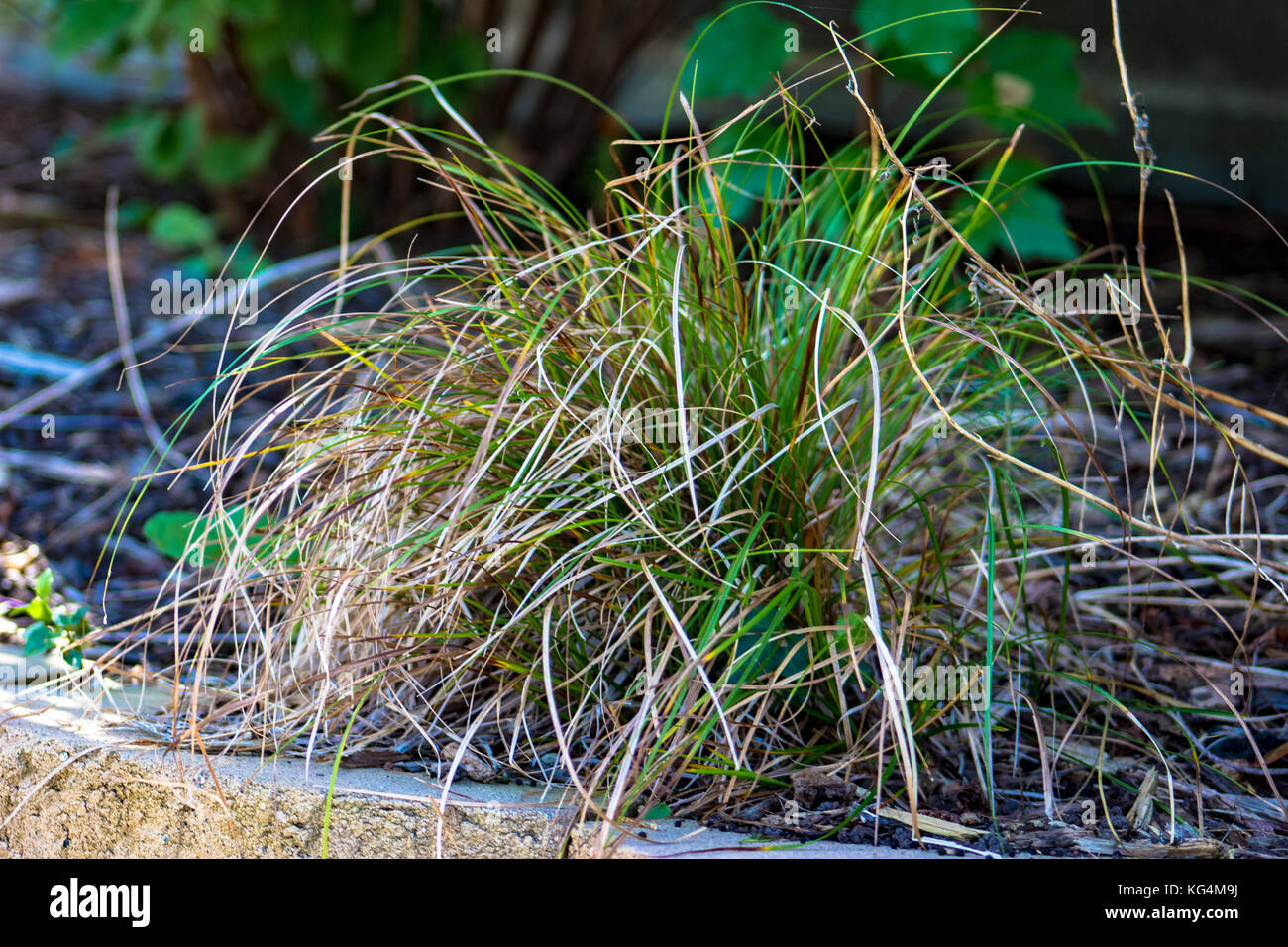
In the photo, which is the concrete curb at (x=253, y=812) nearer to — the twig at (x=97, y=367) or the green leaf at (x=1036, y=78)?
the twig at (x=97, y=367)

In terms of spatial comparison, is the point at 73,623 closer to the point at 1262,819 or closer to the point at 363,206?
the point at 1262,819

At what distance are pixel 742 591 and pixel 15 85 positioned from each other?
661cm

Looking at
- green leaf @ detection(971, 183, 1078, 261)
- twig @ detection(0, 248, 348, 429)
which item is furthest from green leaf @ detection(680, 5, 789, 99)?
twig @ detection(0, 248, 348, 429)

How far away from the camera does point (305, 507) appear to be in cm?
177

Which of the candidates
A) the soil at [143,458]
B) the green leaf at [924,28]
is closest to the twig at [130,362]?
the soil at [143,458]

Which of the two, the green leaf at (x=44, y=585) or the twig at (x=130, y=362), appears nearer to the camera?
the green leaf at (x=44, y=585)

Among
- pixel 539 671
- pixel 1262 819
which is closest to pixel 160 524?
pixel 539 671

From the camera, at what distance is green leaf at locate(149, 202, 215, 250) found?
398cm

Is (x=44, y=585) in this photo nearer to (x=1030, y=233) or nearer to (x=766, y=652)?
(x=766, y=652)

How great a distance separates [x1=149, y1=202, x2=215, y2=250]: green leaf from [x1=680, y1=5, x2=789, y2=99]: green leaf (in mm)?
2118

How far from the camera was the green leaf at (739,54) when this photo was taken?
2699 mm

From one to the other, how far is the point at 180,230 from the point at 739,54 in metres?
2.27

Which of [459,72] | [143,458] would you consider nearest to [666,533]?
[143,458]

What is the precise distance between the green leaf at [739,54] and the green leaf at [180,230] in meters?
2.12
